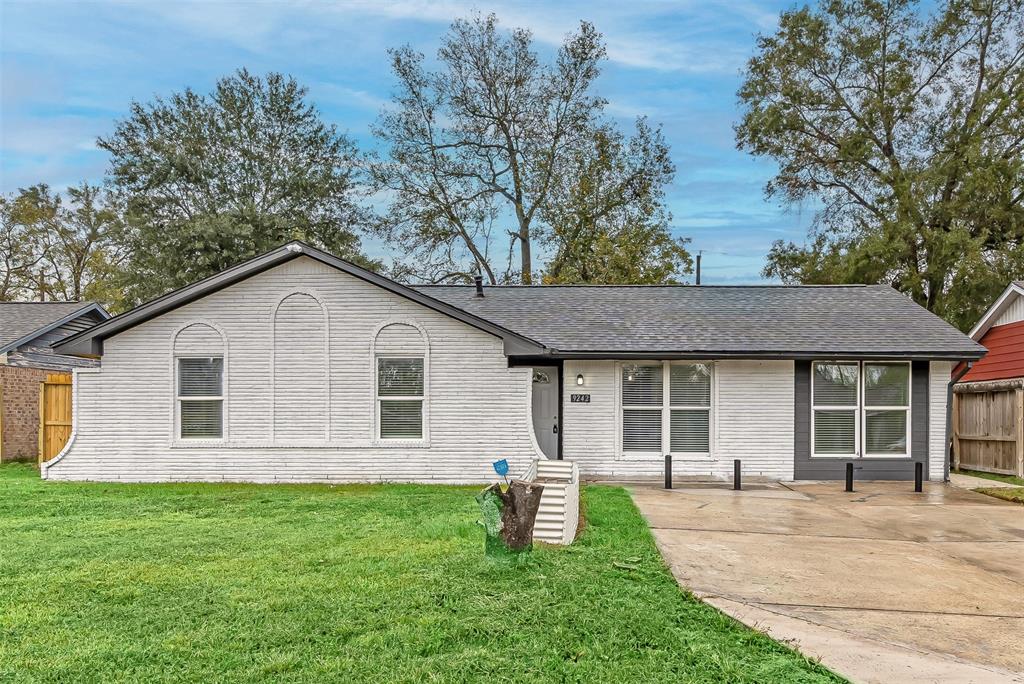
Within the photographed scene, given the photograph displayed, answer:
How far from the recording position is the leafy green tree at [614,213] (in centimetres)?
2850

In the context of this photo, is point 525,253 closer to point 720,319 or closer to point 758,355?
point 720,319

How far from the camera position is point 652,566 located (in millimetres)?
6547

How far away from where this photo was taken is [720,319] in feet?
48.6

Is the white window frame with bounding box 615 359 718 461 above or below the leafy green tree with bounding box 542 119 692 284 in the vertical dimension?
below

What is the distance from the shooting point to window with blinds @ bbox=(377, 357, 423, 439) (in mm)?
12750

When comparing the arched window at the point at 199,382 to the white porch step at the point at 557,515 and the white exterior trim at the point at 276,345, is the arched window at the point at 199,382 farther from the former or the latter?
the white porch step at the point at 557,515

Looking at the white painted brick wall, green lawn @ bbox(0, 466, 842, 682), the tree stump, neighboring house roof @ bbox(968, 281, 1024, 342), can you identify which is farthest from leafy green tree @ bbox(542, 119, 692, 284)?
the tree stump

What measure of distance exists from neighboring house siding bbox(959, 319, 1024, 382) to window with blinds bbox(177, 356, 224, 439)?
16.1 meters

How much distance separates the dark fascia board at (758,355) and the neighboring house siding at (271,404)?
1512 millimetres

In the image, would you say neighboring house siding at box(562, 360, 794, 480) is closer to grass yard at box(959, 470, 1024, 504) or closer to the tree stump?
grass yard at box(959, 470, 1024, 504)

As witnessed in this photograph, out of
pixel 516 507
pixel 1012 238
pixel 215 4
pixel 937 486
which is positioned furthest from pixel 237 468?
pixel 1012 238

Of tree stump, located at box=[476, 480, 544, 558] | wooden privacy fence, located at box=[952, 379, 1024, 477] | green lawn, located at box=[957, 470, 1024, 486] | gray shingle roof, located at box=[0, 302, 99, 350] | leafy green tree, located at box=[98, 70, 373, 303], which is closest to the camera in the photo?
tree stump, located at box=[476, 480, 544, 558]

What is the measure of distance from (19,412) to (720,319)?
1614cm

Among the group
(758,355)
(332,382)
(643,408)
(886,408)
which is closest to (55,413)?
(332,382)
